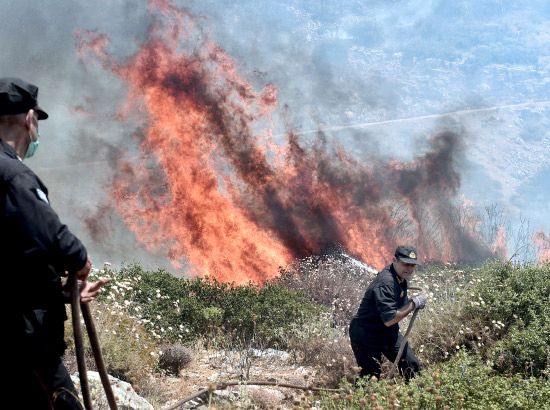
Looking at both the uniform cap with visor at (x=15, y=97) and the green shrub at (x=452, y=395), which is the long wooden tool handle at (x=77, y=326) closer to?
the uniform cap with visor at (x=15, y=97)

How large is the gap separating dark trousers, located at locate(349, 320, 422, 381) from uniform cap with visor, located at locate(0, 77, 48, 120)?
4.18m

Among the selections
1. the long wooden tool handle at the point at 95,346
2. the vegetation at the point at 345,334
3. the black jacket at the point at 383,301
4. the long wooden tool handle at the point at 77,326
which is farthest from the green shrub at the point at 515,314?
the long wooden tool handle at the point at 77,326

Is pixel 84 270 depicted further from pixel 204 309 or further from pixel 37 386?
pixel 204 309

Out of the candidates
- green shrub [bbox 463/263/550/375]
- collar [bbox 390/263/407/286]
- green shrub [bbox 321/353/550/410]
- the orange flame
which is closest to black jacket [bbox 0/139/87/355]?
green shrub [bbox 321/353/550/410]

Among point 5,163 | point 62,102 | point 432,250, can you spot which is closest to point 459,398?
point 5,163

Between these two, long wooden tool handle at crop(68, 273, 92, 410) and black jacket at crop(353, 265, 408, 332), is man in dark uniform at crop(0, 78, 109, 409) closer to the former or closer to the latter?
long wooden tool handle at crop(68, 273, 92, 410)

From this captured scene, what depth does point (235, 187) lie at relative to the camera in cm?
1478

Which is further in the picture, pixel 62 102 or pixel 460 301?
pixel 62 102

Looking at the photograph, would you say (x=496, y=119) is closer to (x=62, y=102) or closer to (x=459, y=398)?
(x=62, y=102)

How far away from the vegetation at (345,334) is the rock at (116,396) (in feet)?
1.93

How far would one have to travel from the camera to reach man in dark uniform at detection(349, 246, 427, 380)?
19.1ft

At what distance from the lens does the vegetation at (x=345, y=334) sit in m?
4.72

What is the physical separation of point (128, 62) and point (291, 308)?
9.81 metres

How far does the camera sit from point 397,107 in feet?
138
